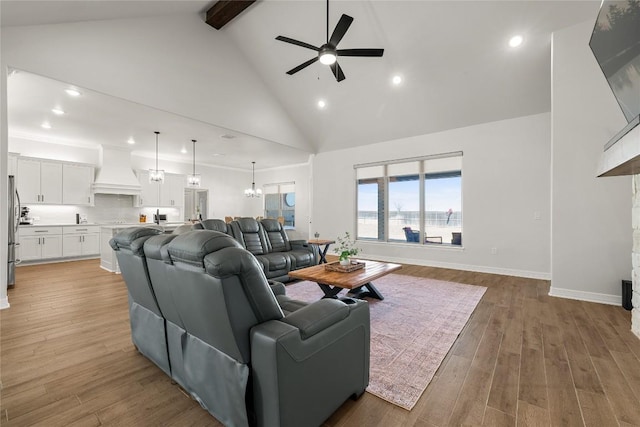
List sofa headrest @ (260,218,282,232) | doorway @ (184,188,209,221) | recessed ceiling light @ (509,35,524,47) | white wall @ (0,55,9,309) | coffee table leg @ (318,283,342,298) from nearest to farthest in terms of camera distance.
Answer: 1. white wall @ (0,55,9,309)
2. coffee table leg @ (318,283,342,298)
3. recessed ceiling light @ (509,35,524,47)
4. sofa headrest @ (260,218,282,232)
5. doorway @ (184,188,209,221)

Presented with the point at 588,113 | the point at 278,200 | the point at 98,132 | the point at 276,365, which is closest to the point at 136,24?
the point at 98,132

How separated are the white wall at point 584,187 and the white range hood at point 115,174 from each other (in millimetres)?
9183

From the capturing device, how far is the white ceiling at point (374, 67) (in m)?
3.70

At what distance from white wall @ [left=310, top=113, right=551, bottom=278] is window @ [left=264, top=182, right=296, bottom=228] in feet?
15.3

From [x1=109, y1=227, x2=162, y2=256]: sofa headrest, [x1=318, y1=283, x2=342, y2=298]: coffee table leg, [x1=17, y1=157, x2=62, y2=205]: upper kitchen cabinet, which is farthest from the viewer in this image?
[x1=17, y1=157, x2=62, y2=205]: upper kitchen cabinet

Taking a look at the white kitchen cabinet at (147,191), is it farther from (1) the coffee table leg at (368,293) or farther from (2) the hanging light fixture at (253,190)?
(1) the coffee table leg at (368,293)

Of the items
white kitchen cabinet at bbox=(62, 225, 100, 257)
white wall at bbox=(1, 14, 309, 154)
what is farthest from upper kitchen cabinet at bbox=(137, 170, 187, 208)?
white wall at bbox=(1, 14, 309, 154)

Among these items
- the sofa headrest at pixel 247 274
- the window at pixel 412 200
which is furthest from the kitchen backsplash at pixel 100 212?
the sofa headrest at pixel 247 274

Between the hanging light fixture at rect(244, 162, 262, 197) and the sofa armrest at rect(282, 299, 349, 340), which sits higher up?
the hanging light fixture at rect(244, 162, 262, 197)

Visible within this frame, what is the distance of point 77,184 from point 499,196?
9.60 m

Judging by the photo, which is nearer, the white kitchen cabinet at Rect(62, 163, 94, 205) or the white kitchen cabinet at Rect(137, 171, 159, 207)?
the white kitchen cabinet at Rect(62, 163, 94, 205)

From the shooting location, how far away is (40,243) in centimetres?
611

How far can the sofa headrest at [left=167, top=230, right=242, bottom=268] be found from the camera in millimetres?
1297

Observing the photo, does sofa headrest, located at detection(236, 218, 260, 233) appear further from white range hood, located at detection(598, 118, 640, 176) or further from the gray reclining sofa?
white range hood, located at detection(598, 118, 640, 176)
